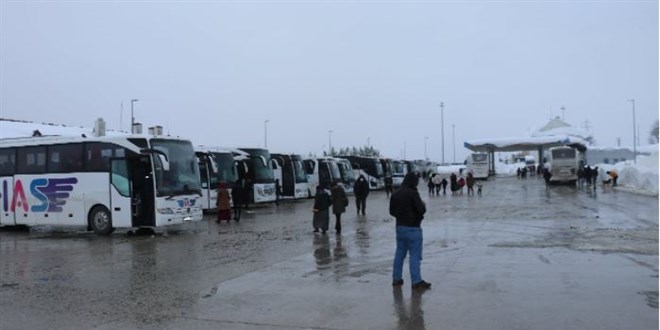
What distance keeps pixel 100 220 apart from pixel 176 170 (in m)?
2.71

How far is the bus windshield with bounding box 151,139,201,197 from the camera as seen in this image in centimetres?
1798

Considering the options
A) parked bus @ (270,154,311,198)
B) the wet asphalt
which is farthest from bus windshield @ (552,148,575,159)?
the wet asphalt

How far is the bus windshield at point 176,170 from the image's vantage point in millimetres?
17984

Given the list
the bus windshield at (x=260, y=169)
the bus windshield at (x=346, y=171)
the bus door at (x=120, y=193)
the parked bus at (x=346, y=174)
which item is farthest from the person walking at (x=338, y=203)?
the bus windshield at (x=346, y=171)

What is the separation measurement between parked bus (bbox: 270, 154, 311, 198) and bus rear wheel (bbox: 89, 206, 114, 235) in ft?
61.7

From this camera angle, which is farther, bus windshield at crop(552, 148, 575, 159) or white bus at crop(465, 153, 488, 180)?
white bus at crop(465, 153, 488, 180)

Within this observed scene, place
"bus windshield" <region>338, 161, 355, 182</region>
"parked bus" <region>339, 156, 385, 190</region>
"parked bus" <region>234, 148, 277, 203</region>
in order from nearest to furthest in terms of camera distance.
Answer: "parked bus" <region>234, 148, 277, 203</region>, "bus windshield" <region>338, 161, 355, 182</region>, "parked bus" <region>339, 156, 385, 190</region>

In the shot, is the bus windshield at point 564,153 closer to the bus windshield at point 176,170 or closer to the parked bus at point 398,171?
the parked bus at point 398,171

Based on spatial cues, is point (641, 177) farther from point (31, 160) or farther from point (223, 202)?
point (31, 160)

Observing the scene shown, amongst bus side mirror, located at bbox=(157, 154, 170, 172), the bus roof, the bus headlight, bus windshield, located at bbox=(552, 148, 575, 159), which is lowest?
the bus headlight

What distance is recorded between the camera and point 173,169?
1850 cm

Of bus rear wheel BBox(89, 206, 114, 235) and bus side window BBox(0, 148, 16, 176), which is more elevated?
bus side window BBox(0, 148, 16, 176)

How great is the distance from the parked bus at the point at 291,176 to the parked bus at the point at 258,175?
437 centimetres

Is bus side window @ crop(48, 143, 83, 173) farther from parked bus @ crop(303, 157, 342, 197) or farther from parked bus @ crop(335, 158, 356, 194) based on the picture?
parked bus @ crop(335, 158, 356, 194)
